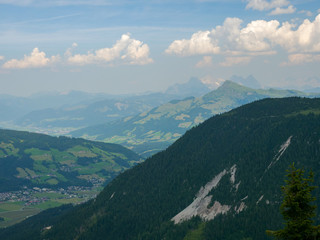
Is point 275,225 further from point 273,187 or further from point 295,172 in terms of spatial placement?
point 295,172

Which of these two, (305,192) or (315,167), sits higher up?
(305,192)

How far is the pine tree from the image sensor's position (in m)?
55.1

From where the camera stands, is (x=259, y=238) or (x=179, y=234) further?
(x=179, y=234)

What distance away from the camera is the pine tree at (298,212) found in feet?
181

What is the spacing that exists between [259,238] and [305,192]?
11876 cm

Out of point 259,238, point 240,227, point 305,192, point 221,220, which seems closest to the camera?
point 305,192

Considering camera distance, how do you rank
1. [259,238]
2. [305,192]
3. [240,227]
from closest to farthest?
[305,192] < [259,238] < [240,227]

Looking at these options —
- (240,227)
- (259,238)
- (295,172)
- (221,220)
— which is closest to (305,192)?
(295,172)

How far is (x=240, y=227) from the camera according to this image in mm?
179625

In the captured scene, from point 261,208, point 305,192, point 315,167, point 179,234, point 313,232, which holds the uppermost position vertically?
point 305,192

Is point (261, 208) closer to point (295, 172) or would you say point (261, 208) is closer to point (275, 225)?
point (275, 225)

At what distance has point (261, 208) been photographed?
184 m

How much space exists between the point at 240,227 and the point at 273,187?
3221 centimetres

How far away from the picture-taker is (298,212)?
55938 mm
